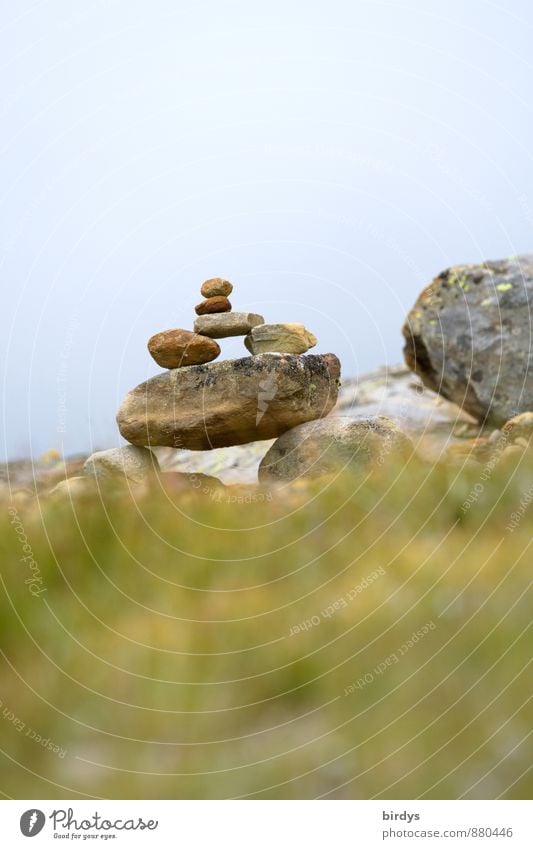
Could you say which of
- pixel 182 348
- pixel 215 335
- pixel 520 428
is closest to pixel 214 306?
pixel 215 335

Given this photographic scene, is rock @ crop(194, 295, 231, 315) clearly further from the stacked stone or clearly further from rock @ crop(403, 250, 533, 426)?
rock @ crop(403, 250, 533, 426)

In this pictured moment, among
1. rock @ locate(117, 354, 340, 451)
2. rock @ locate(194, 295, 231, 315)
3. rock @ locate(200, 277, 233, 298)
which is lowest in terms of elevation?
rock @ locate(117, 354, 340, 451)

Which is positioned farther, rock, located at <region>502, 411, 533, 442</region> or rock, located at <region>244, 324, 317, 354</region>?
rock, located at <region>244, 324, 317, 354</region>

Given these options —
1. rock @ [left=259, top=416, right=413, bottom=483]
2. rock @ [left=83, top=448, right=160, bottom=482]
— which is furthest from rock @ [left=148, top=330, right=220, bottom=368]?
rock @ [left=259, top=416, right=413, bottom=483]

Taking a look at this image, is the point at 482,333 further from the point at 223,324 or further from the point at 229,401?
the point at 229,401

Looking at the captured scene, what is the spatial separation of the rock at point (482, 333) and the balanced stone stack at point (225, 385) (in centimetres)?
588

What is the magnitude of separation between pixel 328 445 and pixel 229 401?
1.77m

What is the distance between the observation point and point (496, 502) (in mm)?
5758

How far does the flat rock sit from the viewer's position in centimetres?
1282

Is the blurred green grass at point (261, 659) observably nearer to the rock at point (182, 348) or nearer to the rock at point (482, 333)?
the rock at point (182, 348)

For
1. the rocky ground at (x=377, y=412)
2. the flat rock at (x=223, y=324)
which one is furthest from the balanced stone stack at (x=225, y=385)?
the rocky ground at (x=377, y=412)

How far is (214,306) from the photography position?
1293 centimetres

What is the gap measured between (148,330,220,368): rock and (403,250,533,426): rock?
7270 mm

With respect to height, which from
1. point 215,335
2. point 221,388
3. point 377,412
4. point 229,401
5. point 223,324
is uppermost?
point 223,324
